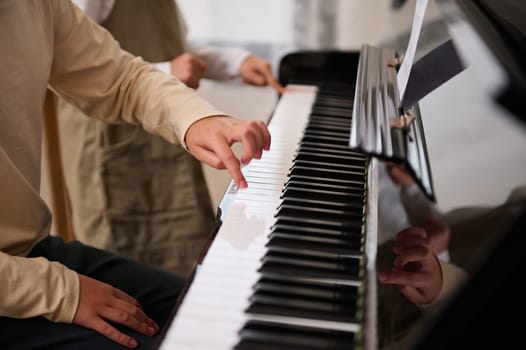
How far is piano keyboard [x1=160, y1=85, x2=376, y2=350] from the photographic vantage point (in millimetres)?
582

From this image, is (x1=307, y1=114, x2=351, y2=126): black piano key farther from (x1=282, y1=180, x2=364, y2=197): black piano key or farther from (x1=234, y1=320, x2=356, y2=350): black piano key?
(x1=234, y1=320, x2=356, y2=350): black piano key

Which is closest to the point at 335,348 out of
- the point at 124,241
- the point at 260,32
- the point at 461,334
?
the point at 461,334

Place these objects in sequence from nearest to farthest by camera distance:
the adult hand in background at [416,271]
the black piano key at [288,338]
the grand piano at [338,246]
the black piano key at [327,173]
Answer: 1. the grand piano at [338,246]
2. the black piano key at [288,338]
3. the adult hand in background at [416,271]
4. the black piano key at [327,173]

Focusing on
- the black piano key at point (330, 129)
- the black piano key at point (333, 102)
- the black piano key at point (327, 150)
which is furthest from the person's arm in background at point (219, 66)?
the black piano key at point (327, 150)

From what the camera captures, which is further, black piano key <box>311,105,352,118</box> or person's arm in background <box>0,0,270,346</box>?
black piano key <box>311,105,352,118</box>

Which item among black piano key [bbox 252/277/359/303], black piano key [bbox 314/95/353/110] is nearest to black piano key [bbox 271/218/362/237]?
black piano key [bbox 252/277/359/303]

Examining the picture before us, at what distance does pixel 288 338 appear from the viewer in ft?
1.89

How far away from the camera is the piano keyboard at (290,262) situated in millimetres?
582

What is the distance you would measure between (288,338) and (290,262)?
0.37 feet

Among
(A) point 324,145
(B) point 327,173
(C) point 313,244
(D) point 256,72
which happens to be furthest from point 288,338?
(D) point 256,72

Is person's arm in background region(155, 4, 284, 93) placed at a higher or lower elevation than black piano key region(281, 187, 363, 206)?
higher

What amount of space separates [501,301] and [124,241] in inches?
49.7

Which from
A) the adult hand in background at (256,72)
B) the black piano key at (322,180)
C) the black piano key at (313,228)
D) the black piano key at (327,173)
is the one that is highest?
the adult hand in background at (256,72)

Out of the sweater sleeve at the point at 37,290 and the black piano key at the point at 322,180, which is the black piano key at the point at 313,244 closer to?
the black piano key at the point at 322,180
